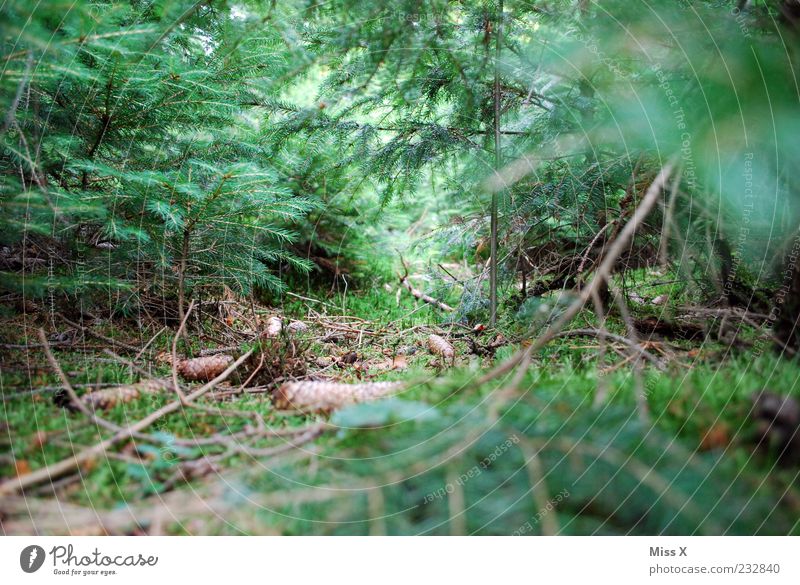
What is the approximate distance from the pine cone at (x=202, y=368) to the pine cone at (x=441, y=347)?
72cm

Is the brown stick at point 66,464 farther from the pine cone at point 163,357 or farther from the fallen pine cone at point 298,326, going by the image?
the fallen pine cone at point 298,326

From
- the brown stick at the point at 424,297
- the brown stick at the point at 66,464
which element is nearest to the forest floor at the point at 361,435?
the brown stick at the point at 66,464

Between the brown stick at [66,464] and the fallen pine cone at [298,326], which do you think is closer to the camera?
the brown stick at [66,464]

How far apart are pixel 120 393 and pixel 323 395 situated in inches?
18.5

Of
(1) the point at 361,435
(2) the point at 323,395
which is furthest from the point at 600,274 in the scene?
(2) the point at 323,395

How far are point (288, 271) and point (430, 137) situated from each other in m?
1.43

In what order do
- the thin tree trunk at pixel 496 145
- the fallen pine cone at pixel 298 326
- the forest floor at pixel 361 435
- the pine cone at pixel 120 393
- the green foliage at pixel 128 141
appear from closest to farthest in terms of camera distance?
the forest floor at pixel 361 435 < the pine cone at pixel 120 393 < the green foliage at pixel 128 141 < the thin tree trunk at pixel 496 145 < the fallen pine cone at pixel 298 326

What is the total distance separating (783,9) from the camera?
3.00 feet

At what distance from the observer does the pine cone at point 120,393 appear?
35.8 inches

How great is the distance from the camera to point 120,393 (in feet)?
3.20

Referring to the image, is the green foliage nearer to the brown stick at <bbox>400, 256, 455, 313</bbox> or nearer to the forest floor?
the forest floor

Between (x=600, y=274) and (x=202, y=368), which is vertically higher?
(x=600, y=274)
